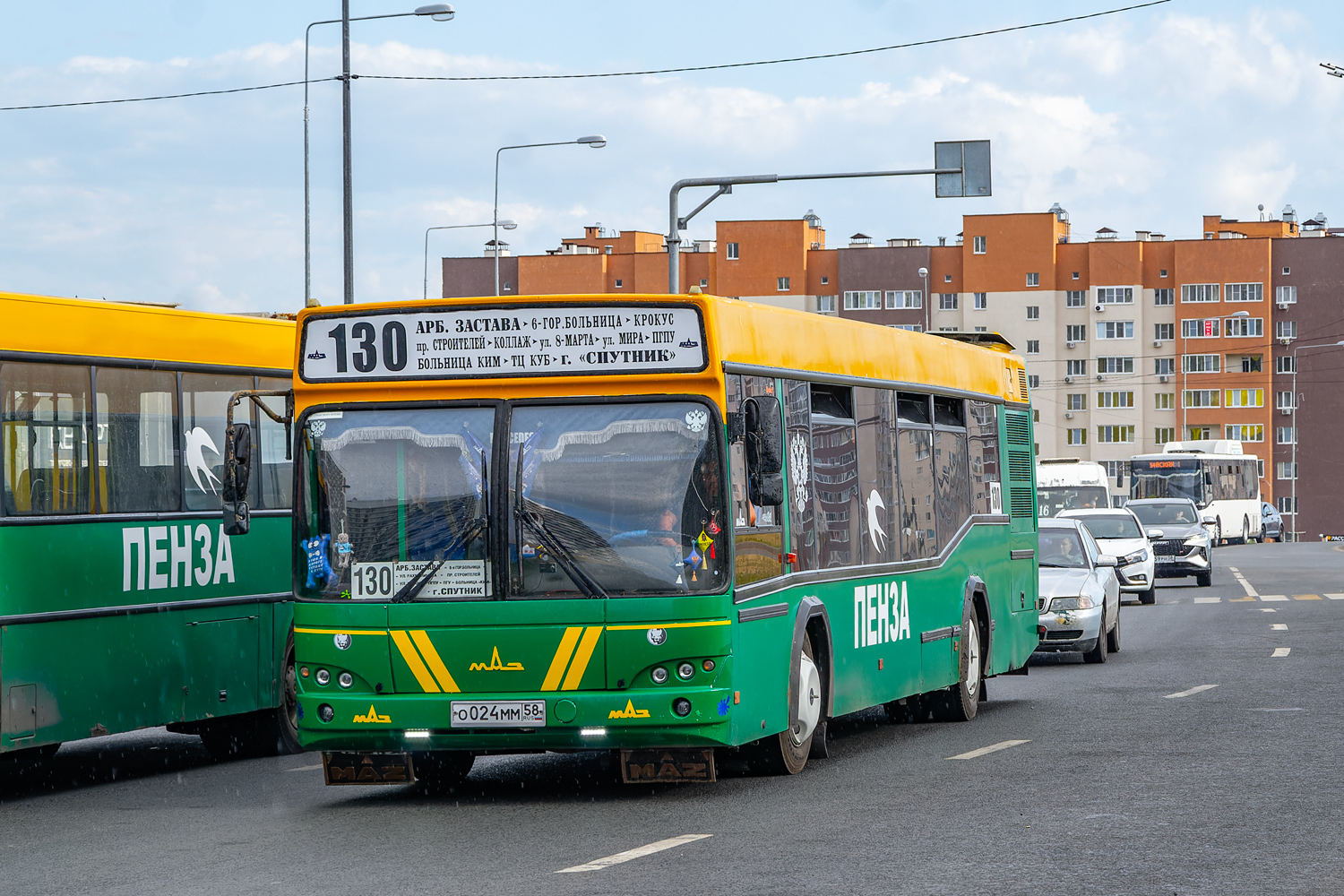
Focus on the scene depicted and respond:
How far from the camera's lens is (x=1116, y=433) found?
411ft

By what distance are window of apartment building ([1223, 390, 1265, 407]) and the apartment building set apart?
90 mm

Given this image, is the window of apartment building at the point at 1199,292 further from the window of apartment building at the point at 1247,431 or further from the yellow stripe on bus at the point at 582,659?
the yellow stripe on bus at the point at 582,659

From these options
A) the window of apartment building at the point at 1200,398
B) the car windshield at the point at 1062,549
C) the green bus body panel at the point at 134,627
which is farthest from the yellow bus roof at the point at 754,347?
the window of apartment building at the point at 1200,398

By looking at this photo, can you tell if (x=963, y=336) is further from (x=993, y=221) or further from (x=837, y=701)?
(x=993, y=221)

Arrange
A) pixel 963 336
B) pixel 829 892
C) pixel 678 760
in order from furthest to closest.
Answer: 1. pixel 963 336
2. pixel 678 760
3. pixel 829 892

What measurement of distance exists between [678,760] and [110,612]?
379 centimetres

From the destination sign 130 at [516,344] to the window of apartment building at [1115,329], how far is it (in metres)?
117

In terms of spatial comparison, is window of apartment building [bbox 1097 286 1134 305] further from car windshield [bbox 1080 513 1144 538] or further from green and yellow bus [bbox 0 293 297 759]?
green and yellow bus [bbox 0 293 297 759]

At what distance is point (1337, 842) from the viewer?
8719 mm

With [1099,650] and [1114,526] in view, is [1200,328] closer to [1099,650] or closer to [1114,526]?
[1114,526]

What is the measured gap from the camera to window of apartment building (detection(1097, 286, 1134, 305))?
123438 mm

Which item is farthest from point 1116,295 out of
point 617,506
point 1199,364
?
point 617,506

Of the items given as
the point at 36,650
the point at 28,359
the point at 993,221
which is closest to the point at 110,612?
the point at 36,650

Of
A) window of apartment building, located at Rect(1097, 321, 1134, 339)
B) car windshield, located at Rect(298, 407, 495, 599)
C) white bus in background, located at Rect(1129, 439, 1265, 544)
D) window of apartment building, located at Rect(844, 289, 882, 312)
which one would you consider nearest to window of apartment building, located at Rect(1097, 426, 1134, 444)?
window of apartment building, located at Rect(1097, 321, 1134, 339)
